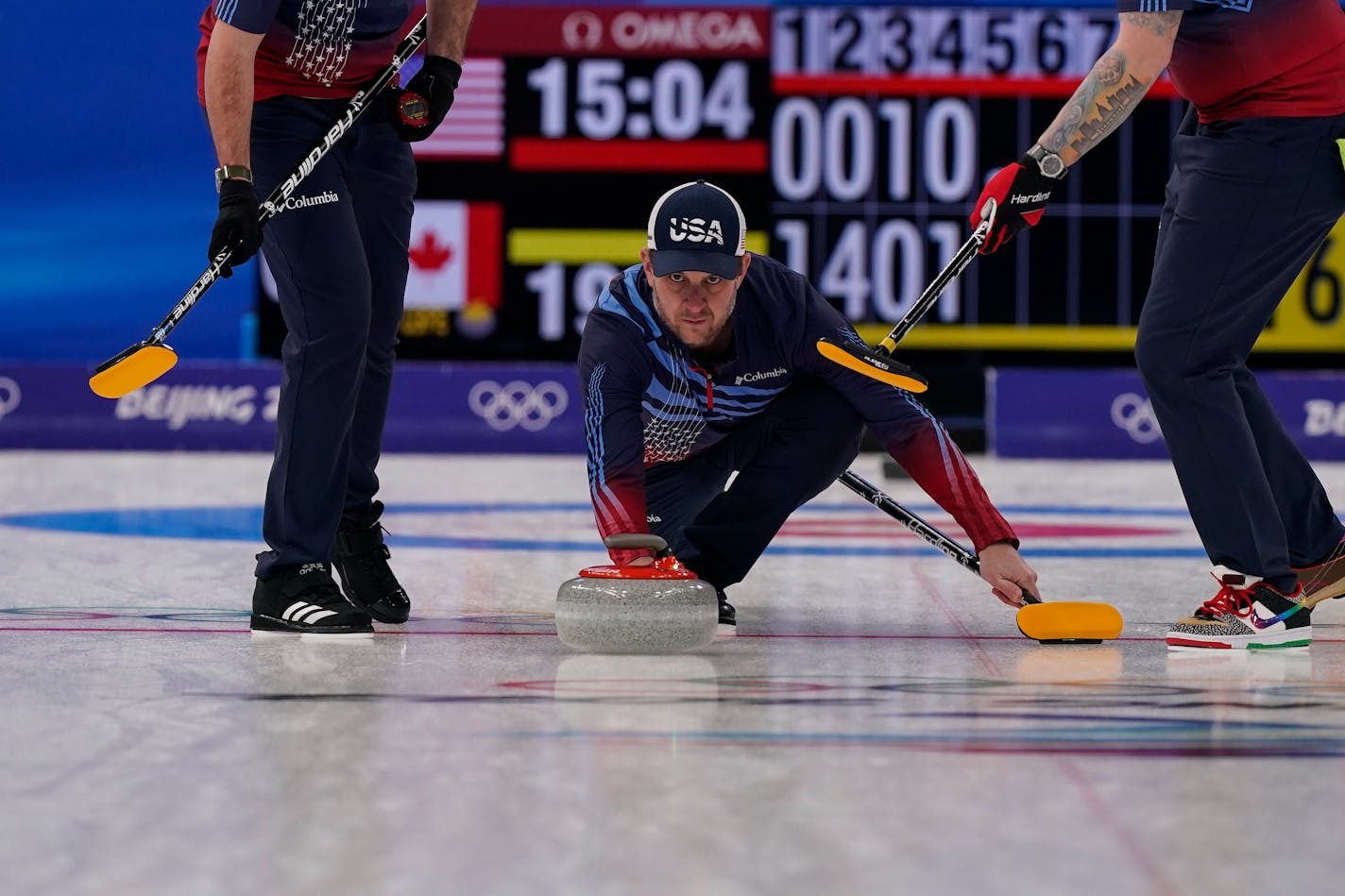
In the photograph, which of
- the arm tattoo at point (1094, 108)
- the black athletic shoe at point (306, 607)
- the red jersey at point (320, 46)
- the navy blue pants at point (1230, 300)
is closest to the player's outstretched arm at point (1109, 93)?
the arm tattoo at point (1094, 108)

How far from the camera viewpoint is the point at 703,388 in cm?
→ 340

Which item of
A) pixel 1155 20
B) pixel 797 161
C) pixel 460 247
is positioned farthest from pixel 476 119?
pixel 1155 20

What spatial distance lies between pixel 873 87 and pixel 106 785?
28.2 ft

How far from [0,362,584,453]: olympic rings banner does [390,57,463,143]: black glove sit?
651 cm

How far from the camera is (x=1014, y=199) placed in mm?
3312

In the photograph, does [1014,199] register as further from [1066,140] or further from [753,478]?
[753,478]

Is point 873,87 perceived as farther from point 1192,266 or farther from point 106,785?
point 106,785

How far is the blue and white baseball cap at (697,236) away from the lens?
3.11m

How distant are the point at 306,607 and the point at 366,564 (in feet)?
1.10

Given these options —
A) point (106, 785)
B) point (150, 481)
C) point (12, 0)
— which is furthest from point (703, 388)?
point (12, 0)

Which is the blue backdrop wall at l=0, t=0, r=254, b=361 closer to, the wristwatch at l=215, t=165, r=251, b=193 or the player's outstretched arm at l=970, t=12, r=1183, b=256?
the wristwatch at l=215, t=165, r=251, b=193

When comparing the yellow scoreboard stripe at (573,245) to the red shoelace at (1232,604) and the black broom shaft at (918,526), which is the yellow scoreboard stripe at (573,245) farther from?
the red shoelace at (1232,604)

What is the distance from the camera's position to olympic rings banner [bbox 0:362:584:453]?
10109mm

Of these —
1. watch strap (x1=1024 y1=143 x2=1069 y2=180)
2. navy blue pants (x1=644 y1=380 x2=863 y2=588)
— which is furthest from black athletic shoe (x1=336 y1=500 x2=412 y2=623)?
watch strap (x1=1024 y1=143 x2=1069 y2=180)
